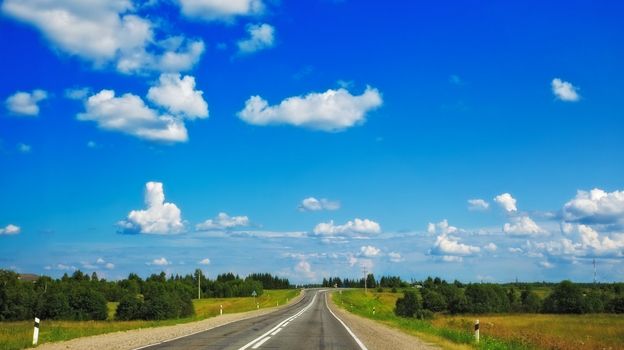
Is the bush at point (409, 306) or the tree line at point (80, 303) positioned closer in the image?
the tree line at point (80, 303)

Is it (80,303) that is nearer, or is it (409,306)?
(80,303)

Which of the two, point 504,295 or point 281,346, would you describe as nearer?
point 281,346

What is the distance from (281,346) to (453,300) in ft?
330

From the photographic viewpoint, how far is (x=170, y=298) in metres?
77.2

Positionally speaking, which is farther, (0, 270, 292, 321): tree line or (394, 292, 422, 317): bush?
(394, 292, 422, 317): bush

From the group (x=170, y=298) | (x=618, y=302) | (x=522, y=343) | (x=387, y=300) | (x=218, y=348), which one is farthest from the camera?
(x=387, y=300)

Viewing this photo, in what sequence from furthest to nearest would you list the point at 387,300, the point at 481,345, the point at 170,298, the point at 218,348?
the point at 387,300, the point at 170,298, the point at 481,345, the point at 218,348

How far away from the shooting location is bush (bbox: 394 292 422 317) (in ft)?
304

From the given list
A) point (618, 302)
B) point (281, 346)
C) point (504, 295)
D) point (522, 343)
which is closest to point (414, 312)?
point (504, 295)

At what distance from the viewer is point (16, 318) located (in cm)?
9050

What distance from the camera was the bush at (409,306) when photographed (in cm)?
9275

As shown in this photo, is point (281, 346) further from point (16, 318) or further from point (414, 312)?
point (16, 318)

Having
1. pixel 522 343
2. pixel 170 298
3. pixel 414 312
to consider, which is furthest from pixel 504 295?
pixel 522 343

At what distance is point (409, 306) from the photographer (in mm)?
93750
